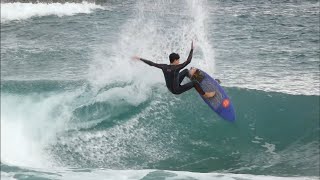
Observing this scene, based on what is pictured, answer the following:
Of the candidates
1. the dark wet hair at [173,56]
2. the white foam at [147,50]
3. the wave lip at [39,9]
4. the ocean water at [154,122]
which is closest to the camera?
the dark wet hair at [173,56]

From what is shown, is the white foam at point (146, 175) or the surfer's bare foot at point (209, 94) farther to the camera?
the white foam at point (146, 175)

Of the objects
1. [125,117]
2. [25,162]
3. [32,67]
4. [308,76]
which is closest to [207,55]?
[308,76]

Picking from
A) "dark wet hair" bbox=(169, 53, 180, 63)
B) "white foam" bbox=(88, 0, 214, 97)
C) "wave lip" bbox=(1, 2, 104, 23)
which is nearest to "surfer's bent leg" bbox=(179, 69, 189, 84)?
"dark wet hair" bbox=(169, 53, 180, 63)

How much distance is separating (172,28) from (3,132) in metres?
23.6

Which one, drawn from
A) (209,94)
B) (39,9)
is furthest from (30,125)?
(39,9)

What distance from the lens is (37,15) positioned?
166ft

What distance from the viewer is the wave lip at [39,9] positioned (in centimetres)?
4975

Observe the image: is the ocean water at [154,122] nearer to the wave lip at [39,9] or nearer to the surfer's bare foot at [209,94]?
the surfer's bare foot at [209,94]

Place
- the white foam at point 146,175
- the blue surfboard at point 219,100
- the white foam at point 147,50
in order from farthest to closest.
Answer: the white foam at point 147,50 < the white foam at point 146,175 < the blue surfboard at point 219,100

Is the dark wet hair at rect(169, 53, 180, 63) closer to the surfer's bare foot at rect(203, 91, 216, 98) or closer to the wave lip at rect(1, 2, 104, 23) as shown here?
the surfer's bare foot at rect(203, 91, 216, 98)

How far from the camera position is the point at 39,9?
53.2 meters

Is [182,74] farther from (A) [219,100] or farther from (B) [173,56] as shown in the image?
(A) [219,100]

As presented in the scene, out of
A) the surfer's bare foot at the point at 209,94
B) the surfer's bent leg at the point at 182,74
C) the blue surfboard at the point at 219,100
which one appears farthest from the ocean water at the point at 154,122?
the surfer's bent leg at the point at 182,74

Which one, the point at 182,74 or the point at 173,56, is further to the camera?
the point at 182,74
